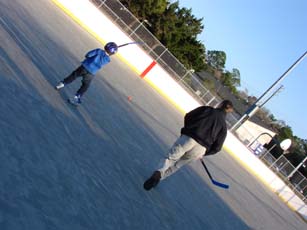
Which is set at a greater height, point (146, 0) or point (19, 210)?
point (146, 0)

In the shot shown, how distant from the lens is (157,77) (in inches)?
948

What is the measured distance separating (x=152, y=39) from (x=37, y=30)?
13178mm

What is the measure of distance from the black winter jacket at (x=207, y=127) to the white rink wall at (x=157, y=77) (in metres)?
16.3

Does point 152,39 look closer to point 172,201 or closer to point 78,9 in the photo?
point 78,9

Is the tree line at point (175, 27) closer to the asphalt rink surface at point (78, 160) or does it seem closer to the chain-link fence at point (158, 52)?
the chain-link fence at point (158, 52)

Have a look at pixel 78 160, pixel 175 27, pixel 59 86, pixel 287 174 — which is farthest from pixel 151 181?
pixel 175 27

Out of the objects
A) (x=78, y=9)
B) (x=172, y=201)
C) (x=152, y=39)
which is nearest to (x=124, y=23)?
(x=152, y=39)

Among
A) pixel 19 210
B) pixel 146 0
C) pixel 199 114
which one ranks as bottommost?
pixel 19 210

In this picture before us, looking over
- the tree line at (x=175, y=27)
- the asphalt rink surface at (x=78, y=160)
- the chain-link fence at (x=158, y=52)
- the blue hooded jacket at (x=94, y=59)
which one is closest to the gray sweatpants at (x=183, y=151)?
the asphalt rink surface at (x=78, y=160)

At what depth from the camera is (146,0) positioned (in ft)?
126

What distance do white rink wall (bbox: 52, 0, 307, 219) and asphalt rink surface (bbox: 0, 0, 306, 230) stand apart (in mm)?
9765

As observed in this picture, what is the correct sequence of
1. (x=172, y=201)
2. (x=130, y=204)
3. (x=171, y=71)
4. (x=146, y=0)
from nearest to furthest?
(x=130, y=204) < (x=172, y=201) < (x=171, y=71) < (x=146, y=0)

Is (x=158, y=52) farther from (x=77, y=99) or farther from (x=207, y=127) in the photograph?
(x=207, y=127)

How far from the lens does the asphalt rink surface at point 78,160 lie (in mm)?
4609
